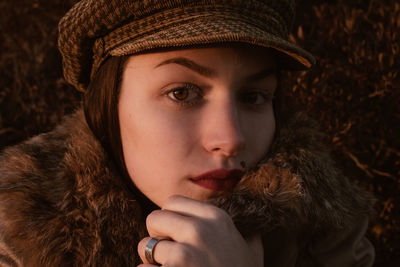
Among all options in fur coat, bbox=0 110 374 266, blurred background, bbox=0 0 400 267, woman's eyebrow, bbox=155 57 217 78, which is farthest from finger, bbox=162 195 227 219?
blurred background, bbox=0 0 400 267

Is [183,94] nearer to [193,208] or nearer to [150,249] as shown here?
[193,208]

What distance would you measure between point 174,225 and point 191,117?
16.4 inches

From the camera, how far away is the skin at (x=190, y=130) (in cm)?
129

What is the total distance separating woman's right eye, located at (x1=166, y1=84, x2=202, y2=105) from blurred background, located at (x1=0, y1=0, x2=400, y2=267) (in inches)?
53.8

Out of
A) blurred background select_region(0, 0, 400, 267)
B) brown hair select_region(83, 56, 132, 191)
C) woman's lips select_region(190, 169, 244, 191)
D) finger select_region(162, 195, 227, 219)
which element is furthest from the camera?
blurred background select_region(0, 0, 400, 267)

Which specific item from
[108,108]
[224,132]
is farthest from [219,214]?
[108,108]

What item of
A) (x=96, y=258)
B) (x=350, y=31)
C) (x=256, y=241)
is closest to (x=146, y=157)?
(x=96, y=258)

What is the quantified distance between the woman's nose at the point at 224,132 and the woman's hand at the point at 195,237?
0.22 metres

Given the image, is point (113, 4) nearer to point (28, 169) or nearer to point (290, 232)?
point (28, 169)

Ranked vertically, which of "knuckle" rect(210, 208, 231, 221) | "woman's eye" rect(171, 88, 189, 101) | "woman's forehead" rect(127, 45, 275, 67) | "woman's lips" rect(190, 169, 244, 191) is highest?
"woman's forehead" rect(127, 45, 275, 67)

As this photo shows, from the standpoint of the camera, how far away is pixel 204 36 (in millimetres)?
1260

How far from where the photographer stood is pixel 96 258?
4.69 feet

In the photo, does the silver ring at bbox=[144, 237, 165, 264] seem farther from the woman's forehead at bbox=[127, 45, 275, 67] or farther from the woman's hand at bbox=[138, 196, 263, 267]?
the woman's forehead at bbox=[127, 45, 275, 67]

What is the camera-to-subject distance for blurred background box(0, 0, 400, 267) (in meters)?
2.54
